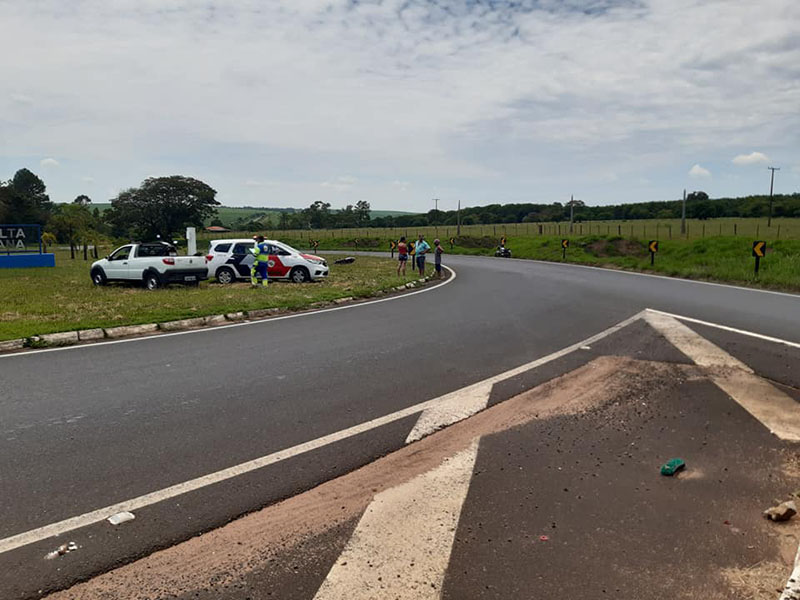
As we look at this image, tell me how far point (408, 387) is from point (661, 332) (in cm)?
525

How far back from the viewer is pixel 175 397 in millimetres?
5836

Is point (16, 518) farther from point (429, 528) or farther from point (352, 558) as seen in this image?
point (429, 528)

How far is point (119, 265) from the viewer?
57.6 ft

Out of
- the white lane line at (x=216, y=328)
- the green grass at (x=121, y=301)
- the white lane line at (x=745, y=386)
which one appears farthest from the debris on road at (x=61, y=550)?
the green grass at (x=121, y=301)

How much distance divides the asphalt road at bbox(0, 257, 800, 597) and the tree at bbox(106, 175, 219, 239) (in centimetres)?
7877

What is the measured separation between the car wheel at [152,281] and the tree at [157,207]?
68745mm

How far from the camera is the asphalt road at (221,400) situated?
364cm

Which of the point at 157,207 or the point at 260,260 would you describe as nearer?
the point at 260,260

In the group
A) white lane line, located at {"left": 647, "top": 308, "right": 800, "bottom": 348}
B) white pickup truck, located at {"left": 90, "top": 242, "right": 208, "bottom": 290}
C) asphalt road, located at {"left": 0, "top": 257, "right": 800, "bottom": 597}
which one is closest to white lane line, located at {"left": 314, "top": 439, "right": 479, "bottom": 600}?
asphalt road, located at {"left": 0, "top": 257, "right": 800, "bottom": 597}

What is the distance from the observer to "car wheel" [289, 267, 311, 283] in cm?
1964

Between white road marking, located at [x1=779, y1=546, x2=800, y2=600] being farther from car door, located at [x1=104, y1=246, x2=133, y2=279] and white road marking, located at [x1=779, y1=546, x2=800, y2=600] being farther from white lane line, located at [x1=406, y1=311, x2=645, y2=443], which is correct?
car door, located at [x1=104, y1=246, x2=133, y2=279]

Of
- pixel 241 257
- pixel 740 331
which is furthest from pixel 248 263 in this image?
pixel 740 331

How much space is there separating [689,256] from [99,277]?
27391 millimetres

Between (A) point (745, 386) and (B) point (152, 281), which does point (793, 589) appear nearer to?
(A) point (745, 386)
